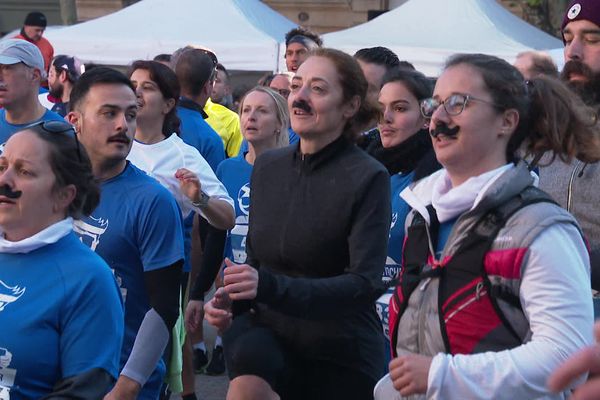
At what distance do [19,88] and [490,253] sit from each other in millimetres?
4138

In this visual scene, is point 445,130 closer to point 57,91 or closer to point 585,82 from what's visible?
point 585,82

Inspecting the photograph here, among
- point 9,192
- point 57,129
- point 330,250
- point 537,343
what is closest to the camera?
point 537,343

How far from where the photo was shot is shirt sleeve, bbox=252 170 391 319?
3604 mm

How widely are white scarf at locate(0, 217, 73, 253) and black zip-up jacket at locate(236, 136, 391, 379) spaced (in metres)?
0.72

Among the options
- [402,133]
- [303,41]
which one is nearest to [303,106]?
[402,133]

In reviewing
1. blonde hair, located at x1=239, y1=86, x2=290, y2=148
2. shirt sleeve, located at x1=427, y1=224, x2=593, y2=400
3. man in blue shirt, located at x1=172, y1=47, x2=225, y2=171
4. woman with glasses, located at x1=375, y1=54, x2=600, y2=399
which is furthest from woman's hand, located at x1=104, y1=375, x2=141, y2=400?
man in blue shirt, located at x1=172, y1=47, x2=225, y2=171

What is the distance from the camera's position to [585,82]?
422 cm

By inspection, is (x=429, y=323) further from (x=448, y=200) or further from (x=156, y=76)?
(x=156, y=76)

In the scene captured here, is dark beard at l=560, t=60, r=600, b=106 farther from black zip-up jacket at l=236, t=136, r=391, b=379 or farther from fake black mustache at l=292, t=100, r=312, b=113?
fake black mustache at l=292, t=100, r=312, b=113

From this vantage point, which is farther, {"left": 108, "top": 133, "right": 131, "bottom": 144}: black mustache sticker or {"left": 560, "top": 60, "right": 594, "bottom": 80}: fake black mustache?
{"left": 108, "top": 133, "right": 131, "bottom": 144}: black mustache sticker

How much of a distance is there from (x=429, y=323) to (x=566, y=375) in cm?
97

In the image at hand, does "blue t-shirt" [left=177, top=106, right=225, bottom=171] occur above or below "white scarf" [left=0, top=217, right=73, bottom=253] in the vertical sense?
below

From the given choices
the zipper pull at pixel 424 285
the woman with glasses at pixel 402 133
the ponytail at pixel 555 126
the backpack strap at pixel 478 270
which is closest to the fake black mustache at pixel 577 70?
the woman with glasses at pixel 402 133

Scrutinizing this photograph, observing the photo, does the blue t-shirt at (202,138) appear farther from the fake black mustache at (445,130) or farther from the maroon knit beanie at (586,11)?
the fake black mustache at (445,130)
